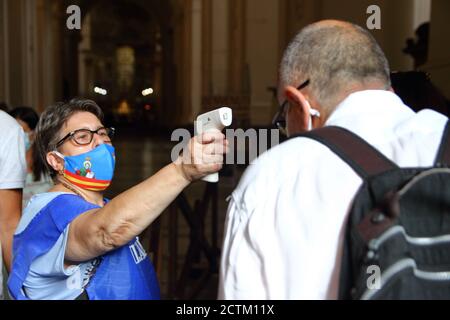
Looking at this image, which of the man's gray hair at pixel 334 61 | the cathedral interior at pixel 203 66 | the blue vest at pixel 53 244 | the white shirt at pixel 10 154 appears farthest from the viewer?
the cathedral interior at pixel 203 66

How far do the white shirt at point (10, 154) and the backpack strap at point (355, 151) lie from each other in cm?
203

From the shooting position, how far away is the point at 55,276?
2.08 m

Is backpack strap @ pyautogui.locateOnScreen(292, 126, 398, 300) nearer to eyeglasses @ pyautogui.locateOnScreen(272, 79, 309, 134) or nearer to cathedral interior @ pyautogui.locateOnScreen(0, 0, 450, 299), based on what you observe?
eyeglasses @ pyautogui.locateOnScreen(272, 79, 309, 134)

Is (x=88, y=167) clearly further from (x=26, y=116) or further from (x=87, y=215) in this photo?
(x=26, y=116)

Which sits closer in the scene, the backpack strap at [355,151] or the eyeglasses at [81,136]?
the backpack strap at [355,151]

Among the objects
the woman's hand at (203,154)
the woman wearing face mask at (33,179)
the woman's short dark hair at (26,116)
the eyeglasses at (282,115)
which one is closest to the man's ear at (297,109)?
the eyeglasses at (282,115)

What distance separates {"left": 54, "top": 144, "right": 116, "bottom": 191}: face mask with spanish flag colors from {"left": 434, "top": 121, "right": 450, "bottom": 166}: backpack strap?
51.0 inches

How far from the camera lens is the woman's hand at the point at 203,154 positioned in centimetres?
179

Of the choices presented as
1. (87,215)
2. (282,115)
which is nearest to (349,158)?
(282,115)

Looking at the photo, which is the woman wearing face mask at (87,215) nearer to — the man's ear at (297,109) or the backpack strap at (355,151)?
the man's ear at (297,109)

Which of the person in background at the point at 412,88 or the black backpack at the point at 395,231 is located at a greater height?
the person in background at the point at 412,88

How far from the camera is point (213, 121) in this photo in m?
1.76

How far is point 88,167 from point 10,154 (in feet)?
3.09

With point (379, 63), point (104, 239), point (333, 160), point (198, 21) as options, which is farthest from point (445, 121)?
point (198, 21)
